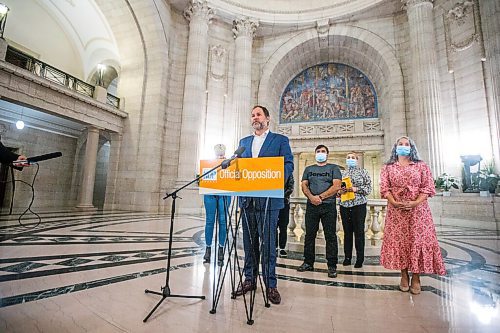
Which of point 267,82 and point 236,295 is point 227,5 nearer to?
point 267,82

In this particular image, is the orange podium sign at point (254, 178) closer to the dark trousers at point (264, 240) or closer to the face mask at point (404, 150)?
the dark trousers at point (264, 240)

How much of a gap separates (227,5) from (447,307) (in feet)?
45.4

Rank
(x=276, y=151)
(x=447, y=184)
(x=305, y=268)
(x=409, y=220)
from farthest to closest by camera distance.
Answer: (x=447, y=184), (x=305, y=268), (x=409, y=220), (x=276, y=151)

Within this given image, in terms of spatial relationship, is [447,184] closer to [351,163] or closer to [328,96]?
[351,163]

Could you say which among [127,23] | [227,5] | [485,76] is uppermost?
[227,5]

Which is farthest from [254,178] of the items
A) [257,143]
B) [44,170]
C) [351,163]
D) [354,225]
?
[44,170]

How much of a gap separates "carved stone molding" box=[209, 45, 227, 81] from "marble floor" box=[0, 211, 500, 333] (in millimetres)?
10742

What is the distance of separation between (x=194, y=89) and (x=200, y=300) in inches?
412

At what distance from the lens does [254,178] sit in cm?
171

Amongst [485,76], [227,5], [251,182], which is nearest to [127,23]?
[227,5]

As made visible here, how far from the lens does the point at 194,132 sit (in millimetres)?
10930

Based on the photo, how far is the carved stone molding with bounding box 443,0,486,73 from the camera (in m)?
9.28

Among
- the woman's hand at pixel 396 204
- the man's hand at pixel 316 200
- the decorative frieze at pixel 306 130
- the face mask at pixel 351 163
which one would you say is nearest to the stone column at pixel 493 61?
the decorative frieze at pixel 306 130

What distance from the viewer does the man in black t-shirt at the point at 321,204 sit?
288cm
